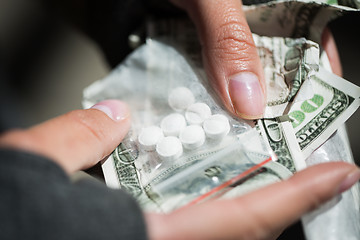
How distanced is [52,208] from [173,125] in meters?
0.27

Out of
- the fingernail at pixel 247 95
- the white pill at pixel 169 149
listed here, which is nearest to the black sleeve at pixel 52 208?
the white pill at pixel 169 149

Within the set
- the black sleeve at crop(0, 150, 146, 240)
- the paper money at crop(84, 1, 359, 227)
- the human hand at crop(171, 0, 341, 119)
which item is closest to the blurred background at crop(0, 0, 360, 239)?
the paper money at crop(84, 1, 359, 227)

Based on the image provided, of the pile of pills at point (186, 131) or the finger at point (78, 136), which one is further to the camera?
the pile of pills at point (186, 131)

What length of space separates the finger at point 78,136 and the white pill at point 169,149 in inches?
3.3

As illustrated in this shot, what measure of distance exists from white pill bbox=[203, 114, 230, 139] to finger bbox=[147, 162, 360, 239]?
141 millimetres

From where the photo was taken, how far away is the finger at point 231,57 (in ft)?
1.86

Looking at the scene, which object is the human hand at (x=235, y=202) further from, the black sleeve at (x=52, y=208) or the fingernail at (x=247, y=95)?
the fingernail at (x=247, y=95)

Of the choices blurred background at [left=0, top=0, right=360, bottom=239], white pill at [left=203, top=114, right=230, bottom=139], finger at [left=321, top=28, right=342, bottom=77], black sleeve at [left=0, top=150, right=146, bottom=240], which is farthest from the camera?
blurred background at [left=0, top=0, right=360, bottom=239]

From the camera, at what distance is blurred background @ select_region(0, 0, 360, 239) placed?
3.63ft

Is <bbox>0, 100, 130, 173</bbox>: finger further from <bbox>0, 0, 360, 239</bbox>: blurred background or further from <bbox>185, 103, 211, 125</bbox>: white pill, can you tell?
<bbox>0, 0, 360, 239</bbox>: blurred background

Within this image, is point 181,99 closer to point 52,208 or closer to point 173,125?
point 173,125

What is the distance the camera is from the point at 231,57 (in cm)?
61

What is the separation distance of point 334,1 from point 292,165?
14.9 inches

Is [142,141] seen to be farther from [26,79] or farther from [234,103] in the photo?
[26,79]
